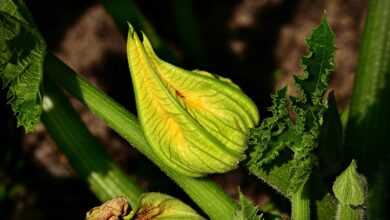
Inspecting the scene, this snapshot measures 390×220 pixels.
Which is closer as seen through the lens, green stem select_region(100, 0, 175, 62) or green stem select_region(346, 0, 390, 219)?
green stem select_region(346, 0, 390, 219)

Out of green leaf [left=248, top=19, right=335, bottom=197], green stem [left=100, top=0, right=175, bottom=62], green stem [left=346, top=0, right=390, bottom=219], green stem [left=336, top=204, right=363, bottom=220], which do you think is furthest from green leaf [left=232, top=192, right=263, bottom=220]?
green stem [left=100, top=0, right=175, bottom=62]

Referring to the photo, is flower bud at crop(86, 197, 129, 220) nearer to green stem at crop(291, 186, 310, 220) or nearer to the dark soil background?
green stem at crop(291, 186, 310, 220)

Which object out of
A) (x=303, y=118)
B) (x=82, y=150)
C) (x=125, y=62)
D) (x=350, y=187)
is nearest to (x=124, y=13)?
(x=82, y=150)

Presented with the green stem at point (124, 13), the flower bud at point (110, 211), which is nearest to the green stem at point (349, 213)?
the flower bud at point (110, 211)

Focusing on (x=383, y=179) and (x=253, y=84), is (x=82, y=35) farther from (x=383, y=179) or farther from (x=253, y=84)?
(x=383, y=179)

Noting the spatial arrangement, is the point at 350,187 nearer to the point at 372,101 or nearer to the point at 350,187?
the point at 350,187

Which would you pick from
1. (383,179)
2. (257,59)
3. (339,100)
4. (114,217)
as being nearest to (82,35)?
(257,59)
